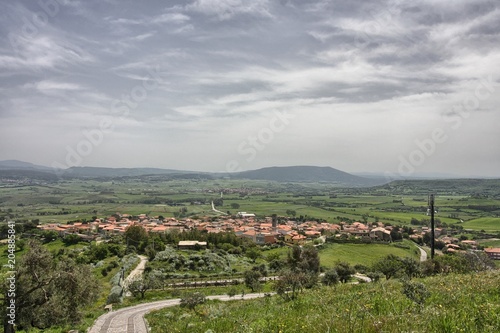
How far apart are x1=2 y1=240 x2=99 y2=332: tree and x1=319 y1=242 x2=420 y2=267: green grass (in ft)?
201

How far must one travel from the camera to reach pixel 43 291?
67.2ft

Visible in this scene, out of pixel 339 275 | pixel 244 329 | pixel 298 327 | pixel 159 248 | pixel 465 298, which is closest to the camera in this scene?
pixel 298 327

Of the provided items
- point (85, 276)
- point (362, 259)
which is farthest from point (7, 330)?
point (362, 259)

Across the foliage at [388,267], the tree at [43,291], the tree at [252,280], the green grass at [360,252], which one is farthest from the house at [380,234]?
the tree at [43,291]

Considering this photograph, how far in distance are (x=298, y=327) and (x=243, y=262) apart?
69.6m

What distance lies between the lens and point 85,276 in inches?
957

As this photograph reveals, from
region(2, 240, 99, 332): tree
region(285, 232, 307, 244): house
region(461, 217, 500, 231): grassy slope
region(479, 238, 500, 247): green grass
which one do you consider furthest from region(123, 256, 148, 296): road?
region(461, 217, 500, 231): grassy slope

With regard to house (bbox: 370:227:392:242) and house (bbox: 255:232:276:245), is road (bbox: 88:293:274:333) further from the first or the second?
house (bbox: 370:227:392:242)

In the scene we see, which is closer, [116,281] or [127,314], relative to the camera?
[127,314]

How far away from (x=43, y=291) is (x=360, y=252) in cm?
8447

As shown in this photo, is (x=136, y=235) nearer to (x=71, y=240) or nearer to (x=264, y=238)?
(x=71, y=240)

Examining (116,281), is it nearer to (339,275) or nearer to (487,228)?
(339,275)

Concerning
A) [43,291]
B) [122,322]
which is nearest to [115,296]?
[122,322]

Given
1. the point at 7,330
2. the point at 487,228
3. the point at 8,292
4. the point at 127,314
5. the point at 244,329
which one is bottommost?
the point at 487,228
